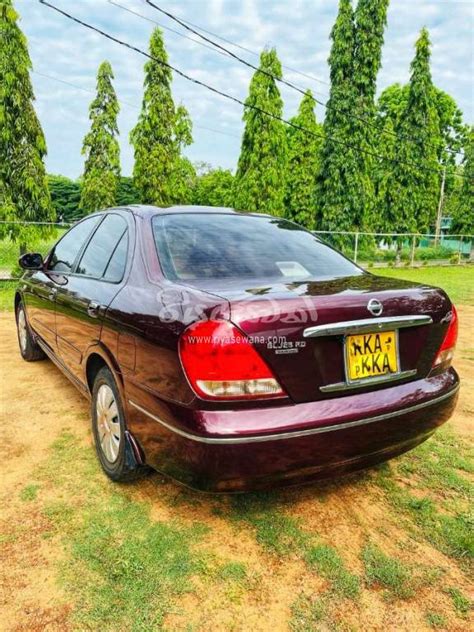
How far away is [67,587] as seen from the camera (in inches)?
68.7

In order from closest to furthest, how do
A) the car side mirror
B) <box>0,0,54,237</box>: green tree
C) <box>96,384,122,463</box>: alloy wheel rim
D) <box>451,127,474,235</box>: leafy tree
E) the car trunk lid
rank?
the car trunk lid < <box>96,384,122,463</box>: alloy wheel rim < the car side mirror < <box>0,0,54,237</box>: green tree < <box>451,127,474,235</box>: leafy tree

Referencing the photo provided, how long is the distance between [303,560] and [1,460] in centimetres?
185

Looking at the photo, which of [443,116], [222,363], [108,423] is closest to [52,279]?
[108,423]

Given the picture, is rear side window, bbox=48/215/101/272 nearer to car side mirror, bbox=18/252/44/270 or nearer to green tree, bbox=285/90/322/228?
car side mirror, bbox=18/252/44/270

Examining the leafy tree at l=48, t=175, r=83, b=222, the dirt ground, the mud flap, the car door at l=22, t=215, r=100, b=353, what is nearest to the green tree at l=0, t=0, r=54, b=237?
the car door at l=22, t=215, r=100, b=353

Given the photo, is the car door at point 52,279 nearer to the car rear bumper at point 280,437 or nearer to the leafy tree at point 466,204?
the car rear bumper at point 280,437

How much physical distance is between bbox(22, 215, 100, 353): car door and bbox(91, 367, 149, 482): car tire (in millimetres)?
1028

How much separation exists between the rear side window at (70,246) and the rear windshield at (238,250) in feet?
3.18

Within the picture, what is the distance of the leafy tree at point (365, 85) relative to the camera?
65.0 ft

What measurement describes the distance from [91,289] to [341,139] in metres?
20.0

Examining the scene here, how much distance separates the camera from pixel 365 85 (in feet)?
66.9

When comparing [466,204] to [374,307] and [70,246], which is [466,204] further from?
[374,307]

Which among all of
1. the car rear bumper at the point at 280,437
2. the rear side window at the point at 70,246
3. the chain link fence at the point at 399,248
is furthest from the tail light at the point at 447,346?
the chain link fence at the point at 399,248

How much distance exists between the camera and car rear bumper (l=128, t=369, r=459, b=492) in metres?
1.69
